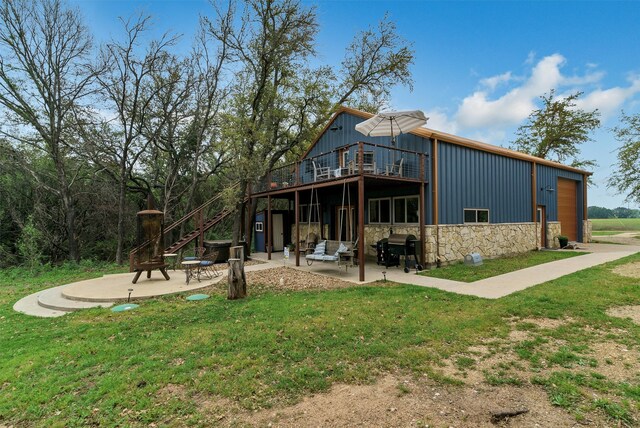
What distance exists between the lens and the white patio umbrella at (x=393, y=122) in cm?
954

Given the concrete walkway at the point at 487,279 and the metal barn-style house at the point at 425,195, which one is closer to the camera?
the concrete walkway at the point at 487,279

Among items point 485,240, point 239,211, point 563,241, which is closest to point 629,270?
point 485,240

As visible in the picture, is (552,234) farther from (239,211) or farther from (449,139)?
(239,211)

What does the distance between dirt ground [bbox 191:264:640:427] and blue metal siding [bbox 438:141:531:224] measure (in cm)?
722

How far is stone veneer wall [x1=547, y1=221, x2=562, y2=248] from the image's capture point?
1499 cm

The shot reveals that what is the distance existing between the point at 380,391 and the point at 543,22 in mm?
15642

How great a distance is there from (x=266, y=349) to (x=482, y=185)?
1093cm

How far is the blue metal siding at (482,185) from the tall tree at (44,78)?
15.0m

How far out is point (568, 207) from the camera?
16859mm

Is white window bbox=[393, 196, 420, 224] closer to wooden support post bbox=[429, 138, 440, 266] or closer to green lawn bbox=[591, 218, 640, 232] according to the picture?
wooden support post bbox=[429, 138, 440, 266]

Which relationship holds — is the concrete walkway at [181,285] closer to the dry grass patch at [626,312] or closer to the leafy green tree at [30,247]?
the dry grass patch at [626,312]

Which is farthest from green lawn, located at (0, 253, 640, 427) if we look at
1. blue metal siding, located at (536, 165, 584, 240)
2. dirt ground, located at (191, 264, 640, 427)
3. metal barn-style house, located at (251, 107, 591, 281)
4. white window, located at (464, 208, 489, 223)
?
blue metal siding, located at (536, 165, 584, 240)

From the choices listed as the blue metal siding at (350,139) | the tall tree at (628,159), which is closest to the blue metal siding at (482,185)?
the blue metal siding at (350,139)

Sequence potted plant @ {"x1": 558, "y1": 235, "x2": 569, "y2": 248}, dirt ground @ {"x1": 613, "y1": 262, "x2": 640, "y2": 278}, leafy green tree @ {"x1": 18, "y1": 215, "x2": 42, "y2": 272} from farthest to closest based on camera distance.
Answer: potted plant @ {"x1": 558, "y1": 235, "x2": 569, "y2": 248}
leafy green tree @ {"x1": 18, "y1": 215, "x2": 42, "y2": 272}
dirt ground @ {"x1": 613, "y1": 262, "x2": 640, "y2": 278}
